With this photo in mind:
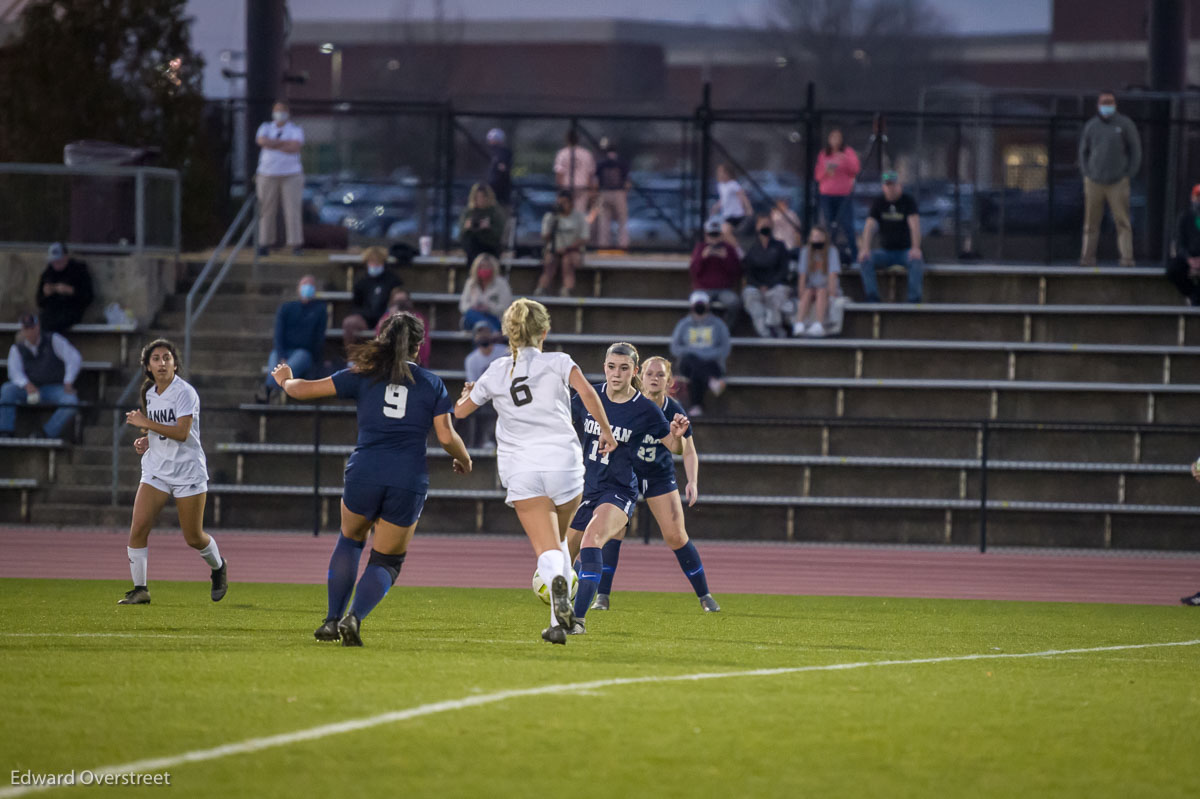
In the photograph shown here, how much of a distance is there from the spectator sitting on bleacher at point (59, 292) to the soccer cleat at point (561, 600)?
13152 millimetres

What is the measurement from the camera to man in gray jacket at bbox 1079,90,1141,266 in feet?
73.0

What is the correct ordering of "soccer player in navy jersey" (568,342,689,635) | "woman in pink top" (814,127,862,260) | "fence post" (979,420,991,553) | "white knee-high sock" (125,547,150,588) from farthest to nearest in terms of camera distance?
1. "woman in pink top" (814,127,862,260)
2. "fence post" (979,420,991,553)
3. "white knee-high sock" (125,547,150,588)
4. "soccer player in navy jersey" (568,342,689,635)

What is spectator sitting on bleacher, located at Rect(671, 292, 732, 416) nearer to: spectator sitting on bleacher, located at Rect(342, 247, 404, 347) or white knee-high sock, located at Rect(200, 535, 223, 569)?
spectator sitting on bleacher, located at Rect(342, 247, 404, 347)

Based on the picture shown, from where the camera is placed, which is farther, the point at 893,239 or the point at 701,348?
the point at 893,239

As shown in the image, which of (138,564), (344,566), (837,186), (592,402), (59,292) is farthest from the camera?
(837,186)

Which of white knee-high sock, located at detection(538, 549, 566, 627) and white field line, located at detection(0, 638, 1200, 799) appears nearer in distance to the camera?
white field line, located at detection(0, 638, 1200, 799)

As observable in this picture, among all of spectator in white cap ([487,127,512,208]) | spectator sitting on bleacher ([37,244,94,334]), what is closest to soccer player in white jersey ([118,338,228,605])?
spectator sitting on bleacher ([37,244,94,334])

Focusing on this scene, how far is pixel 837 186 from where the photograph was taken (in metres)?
22.7

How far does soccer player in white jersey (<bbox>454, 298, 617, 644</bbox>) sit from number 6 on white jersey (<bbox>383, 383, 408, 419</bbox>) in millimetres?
467

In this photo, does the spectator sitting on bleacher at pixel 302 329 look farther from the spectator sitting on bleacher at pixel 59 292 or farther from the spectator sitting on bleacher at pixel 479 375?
the spectator sitting on bleacher at pixel 59 292

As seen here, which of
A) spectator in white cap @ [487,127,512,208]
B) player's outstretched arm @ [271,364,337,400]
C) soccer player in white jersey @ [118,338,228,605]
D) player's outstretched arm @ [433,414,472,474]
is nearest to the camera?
player's outstretched arm @ [271,364,337,400]

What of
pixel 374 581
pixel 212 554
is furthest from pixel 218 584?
pixel 374 581

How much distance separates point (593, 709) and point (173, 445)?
18.3 feet

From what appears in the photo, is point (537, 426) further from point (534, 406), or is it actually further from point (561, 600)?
point (561, 600)
